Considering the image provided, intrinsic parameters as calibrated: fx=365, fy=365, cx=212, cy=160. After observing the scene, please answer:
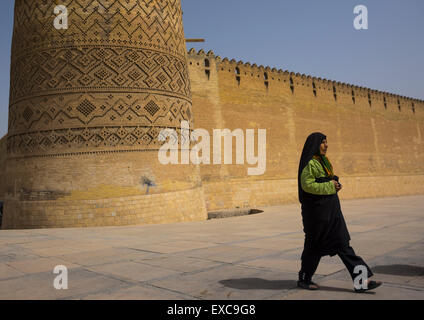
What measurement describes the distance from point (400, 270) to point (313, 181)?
3.75 ft

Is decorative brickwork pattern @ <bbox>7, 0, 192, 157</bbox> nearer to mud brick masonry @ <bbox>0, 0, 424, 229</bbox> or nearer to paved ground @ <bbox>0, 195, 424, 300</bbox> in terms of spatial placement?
mud brick masonry @ <bbox>0, 0, 424, 229</bbox>

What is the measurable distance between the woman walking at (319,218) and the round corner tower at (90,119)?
5419mm

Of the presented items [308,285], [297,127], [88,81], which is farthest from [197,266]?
[297,127]

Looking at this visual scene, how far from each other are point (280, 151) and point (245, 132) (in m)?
2.05

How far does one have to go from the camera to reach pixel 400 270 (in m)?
2.98

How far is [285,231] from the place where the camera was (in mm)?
5820

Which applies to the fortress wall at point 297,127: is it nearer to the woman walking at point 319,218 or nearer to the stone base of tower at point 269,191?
the stone base of tower at point 269,191

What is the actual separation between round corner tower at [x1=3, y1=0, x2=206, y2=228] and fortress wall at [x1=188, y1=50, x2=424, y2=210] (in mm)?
4660

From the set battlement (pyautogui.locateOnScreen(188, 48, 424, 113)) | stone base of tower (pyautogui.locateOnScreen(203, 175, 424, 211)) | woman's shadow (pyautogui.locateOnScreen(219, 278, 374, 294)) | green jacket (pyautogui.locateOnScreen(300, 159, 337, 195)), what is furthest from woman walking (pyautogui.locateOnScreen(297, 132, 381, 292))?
battlement (pyautogui.locateOnScreen(188, 48, 424, 113))

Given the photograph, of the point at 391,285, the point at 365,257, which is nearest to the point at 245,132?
the point at 365,257

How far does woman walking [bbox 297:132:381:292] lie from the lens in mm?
2547

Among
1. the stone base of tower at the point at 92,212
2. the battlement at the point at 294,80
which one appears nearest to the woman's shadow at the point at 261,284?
the stone base of tower at the point at 92,212

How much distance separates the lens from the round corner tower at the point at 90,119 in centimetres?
747
